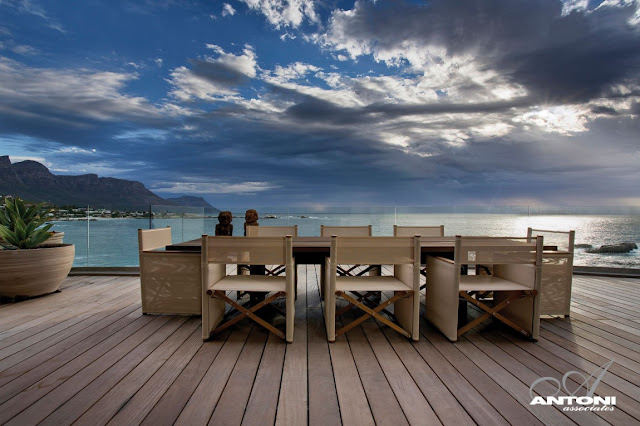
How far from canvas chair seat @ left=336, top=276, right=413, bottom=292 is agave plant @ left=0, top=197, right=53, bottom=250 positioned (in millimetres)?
4138

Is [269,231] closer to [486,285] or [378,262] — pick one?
[378,262]

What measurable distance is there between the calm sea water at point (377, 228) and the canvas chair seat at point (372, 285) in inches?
84.9

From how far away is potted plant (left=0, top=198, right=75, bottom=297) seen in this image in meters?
3.62

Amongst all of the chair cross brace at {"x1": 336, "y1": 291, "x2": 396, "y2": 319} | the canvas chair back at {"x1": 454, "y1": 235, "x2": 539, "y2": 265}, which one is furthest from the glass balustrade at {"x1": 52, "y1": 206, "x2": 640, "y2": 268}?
the canvas chair back at {"x1": 454, "y1": 235, "x2": 539, "y2": 265}

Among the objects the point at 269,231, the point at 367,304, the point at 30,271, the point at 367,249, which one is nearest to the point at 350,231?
the point at 367,304

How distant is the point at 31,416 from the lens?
4.83 feet

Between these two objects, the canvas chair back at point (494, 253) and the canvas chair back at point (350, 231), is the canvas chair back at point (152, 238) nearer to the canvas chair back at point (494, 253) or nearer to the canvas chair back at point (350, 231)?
the canvas chair back at point (350, 231)

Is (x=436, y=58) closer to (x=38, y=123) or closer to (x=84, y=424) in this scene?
(x=84, y=424)

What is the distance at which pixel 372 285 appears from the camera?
2.50m

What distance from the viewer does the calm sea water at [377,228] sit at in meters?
5.35

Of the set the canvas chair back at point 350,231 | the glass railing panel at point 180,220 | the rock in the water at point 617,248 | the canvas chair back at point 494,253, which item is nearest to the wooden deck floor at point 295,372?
the canvas chair back at point 494,253

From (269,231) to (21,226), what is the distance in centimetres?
316

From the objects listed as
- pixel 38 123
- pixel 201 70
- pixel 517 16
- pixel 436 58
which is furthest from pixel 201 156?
pixel 517 16

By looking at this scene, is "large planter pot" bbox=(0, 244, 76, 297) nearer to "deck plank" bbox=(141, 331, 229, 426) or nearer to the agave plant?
the agave plant
